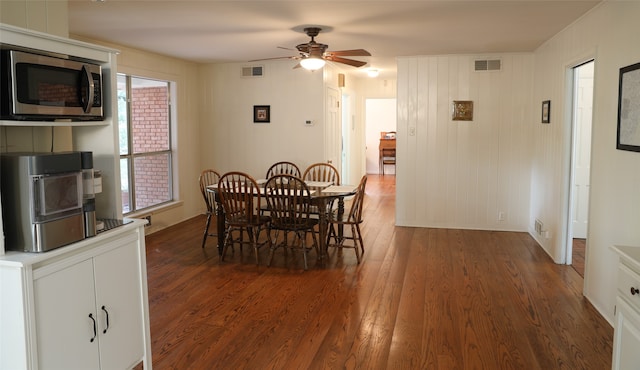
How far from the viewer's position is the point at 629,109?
320cm

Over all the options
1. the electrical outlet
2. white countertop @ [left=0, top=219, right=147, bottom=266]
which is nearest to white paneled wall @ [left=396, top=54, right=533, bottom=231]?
the electrical outlet

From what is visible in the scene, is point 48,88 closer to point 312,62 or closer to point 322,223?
point 312,62

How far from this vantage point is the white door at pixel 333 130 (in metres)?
7.38

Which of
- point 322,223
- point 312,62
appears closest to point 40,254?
point 322,223

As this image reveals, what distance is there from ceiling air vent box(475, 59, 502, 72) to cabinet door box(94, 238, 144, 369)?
17.5 ft

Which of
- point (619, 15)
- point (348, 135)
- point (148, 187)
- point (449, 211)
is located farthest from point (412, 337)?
point (348, 135)

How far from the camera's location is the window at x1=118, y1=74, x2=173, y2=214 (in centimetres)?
601

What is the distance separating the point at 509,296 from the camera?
4070mm

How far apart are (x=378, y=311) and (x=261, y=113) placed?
4375 millimetres

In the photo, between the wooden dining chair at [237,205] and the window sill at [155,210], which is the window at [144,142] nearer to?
the window sill at [155,210]

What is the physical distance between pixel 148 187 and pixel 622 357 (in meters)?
5.75

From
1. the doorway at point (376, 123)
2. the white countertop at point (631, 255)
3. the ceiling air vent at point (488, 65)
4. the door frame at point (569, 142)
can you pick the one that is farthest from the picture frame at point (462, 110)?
the doorway at point (376, 123)

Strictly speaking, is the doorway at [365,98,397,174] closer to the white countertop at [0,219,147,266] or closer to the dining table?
the dining table

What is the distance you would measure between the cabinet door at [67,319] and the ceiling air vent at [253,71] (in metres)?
5.46
